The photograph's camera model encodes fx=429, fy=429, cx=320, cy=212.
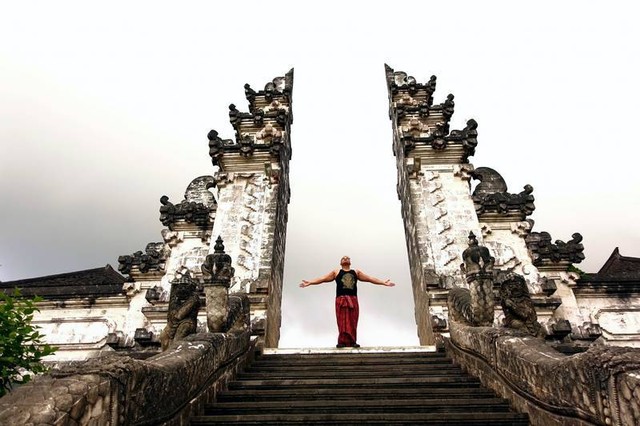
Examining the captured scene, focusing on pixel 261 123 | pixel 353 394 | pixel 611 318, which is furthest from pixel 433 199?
pixel 353 394

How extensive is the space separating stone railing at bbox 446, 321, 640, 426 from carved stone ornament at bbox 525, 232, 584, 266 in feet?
22.7

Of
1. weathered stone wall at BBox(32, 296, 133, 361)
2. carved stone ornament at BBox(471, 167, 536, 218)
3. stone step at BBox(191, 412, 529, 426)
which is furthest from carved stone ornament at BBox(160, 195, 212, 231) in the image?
stone step at BBox(191, 412, 529, 426)

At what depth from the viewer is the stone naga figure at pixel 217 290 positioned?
23.0ft

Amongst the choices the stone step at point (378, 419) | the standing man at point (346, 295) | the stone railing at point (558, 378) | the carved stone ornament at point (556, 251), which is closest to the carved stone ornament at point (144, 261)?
the standing man at point (346, 295)

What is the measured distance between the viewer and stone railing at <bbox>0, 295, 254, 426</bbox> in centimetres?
277

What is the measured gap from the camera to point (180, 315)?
6.61 m

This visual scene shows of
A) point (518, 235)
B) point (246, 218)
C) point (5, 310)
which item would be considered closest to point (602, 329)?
point (518, 235)

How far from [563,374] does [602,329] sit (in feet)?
28.7

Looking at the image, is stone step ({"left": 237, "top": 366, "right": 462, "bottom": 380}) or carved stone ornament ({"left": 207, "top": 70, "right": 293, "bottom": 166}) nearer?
stone step ({"left": 237, "top": 366, "right": 462, "bottom": 380})

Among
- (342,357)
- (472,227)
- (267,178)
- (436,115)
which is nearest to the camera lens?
(342,357)

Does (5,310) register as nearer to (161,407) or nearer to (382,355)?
(161,407)

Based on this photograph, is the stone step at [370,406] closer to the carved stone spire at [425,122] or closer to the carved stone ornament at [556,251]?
the carved stone ornament at [556,251]

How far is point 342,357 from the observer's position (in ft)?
24.7

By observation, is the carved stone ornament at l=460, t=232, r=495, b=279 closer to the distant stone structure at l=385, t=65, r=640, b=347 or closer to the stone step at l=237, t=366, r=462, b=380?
the stone step at l=237, t=366, r=462, b=380
